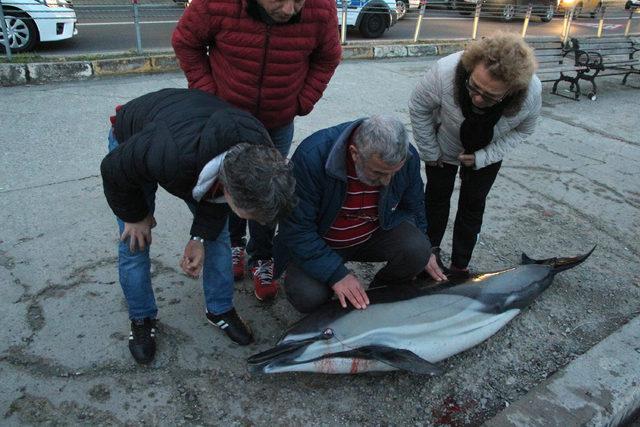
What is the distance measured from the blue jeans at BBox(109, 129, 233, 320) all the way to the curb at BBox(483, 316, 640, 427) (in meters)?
1.30

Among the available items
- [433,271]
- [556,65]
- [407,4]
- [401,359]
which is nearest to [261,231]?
[433,271]

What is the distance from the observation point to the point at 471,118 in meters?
2.55

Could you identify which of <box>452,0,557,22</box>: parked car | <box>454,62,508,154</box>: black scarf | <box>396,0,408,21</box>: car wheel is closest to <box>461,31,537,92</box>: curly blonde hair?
<box>454,62,508,154</box>: black scarf

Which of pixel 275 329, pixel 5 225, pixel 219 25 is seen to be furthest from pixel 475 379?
pixel 5 225

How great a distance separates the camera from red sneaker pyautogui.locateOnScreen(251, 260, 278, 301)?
2.79 m

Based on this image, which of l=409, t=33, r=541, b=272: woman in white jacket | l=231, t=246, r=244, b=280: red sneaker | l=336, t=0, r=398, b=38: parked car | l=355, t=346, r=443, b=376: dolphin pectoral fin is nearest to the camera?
l=355, t=346, r=443, b=376: dolphin pectoral fin

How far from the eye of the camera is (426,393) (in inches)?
92.2

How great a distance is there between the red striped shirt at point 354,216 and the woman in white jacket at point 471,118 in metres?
0.57

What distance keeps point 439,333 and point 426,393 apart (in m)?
0.28

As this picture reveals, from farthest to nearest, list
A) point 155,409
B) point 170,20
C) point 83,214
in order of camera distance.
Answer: point 170,20, point 83,214, point 155,409

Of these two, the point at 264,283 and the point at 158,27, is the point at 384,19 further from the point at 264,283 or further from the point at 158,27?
the point at 264,283

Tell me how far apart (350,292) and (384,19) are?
9.61 meters

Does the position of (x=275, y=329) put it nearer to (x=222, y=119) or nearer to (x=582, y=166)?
(x=222, y=119)

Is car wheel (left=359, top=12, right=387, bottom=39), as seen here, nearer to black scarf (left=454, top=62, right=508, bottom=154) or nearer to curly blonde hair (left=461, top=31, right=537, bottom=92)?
black scarf (left=454, top=62, right=508, bottom=154)
